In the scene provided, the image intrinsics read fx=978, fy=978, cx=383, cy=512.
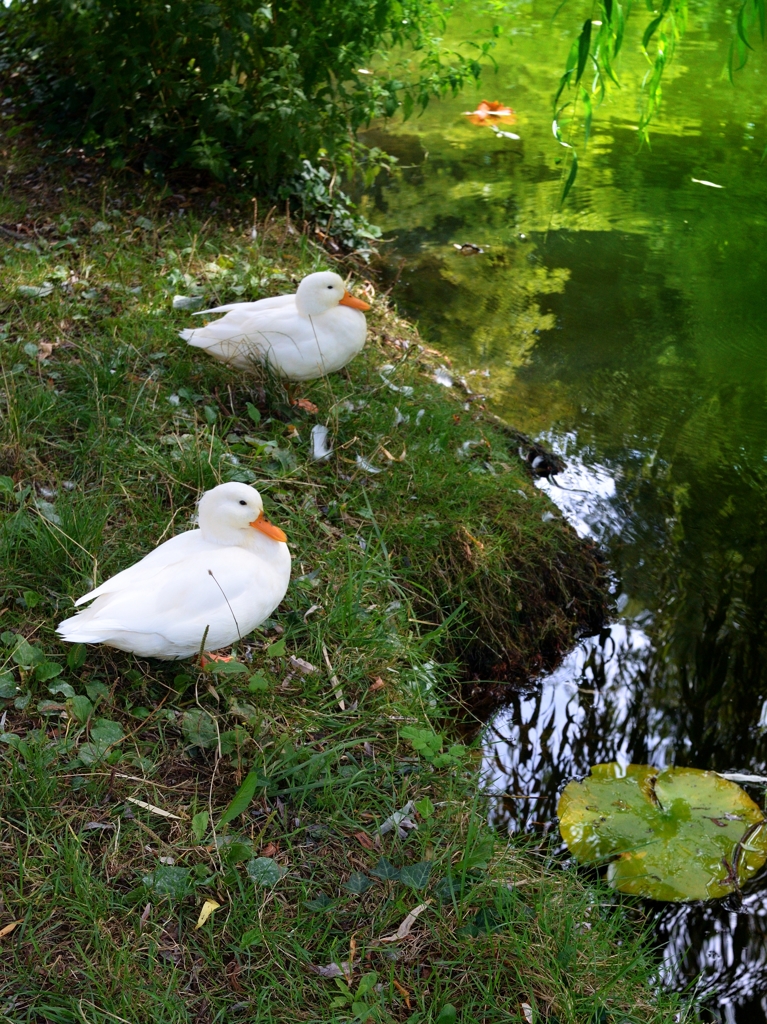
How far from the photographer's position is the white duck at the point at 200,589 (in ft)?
7.86

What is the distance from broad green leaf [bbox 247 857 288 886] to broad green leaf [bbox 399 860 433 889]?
0.28m

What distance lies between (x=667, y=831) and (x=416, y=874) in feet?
3.12

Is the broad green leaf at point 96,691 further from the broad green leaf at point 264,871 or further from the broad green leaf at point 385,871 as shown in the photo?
the broad green leaf at point 385,871

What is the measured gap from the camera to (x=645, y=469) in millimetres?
4488

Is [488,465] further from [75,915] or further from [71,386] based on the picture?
[75,915]

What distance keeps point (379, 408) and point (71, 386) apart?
3.85 feet

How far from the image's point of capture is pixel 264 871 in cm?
221

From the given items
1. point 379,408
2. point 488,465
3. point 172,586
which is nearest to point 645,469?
point 488,465

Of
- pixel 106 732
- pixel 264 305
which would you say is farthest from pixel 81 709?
pixel 264 305

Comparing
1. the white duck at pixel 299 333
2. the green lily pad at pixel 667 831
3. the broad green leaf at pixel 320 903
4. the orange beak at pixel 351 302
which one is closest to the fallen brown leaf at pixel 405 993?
the broad green leaf at pixel 320 903

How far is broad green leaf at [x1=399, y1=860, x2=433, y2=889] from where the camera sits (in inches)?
89.3

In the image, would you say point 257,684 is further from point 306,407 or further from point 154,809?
point 306,407

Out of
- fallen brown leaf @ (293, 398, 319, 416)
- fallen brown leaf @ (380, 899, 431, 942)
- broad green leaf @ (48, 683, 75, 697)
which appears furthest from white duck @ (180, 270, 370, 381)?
fallen brown leaf @ (380, 899, 431, 942)

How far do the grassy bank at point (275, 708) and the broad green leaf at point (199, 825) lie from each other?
20 millimetres
